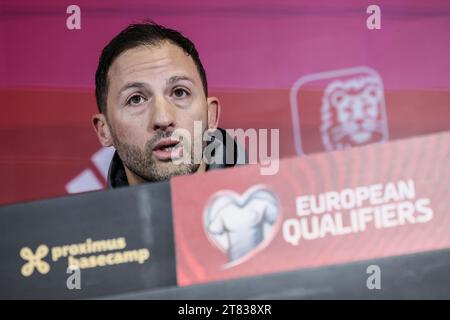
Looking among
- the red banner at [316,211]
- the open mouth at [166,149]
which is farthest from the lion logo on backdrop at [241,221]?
the open mouth at [166,149]

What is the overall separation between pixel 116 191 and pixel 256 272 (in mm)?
437

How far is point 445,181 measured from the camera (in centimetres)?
186

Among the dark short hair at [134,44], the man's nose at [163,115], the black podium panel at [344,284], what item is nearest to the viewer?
the black podium panel at [344,284]

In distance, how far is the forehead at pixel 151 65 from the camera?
2.76 meters

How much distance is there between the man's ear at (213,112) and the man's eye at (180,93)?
0.47 feet

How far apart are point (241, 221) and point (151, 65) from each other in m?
1.04

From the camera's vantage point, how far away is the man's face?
271 cm

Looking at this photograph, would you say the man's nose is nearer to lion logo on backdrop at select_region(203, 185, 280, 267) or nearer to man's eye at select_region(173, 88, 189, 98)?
man's eye at select_region(173, 88, 189, 98)

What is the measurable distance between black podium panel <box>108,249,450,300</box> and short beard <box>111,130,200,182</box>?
87cm

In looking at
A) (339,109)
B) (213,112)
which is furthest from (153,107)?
(339,109)

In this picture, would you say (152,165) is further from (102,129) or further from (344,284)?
(344,284)

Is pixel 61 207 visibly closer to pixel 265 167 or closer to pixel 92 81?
pixel 265 167

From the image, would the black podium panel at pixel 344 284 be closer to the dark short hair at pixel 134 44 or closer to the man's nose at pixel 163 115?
the man's nose at pixel 163 115

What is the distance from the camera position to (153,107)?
8.87ft
